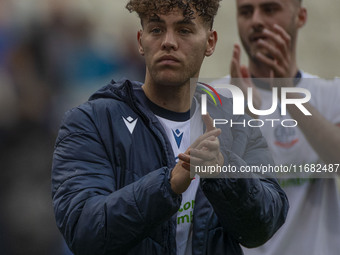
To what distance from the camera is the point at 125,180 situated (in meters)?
2.08

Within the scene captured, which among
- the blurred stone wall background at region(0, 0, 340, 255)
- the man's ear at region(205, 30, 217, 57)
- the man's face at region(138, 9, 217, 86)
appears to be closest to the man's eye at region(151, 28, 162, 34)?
the man's face at region(138, 9, 217, 86)

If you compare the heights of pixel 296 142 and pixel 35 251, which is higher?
pixel 296 142

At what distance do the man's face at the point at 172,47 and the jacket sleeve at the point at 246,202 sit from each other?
295 millimetres

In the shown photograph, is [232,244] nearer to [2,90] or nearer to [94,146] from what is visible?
[94,146]

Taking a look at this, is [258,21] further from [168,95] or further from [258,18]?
[168,95]

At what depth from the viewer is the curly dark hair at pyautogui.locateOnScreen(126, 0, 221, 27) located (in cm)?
217

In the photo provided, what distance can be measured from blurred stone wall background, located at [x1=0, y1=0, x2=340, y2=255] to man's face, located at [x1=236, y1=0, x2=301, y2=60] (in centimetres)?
116

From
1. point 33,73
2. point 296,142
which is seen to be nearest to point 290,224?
point 296,142

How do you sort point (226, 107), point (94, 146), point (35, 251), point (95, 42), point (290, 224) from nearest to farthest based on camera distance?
point (94, 146) < point (226, 107) < point (290, 224) < point (35, 251) < point (95, 42)

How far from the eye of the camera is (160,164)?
2.12 metres

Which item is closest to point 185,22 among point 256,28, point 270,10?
point 256,28

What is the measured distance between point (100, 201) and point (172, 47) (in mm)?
554

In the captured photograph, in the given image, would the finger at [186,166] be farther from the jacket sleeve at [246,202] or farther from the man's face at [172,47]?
the man's face at [172,47]

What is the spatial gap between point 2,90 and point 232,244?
244 centimetres
